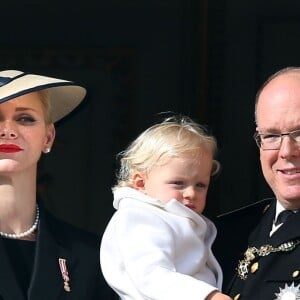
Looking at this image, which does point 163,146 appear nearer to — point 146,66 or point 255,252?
point 255,252

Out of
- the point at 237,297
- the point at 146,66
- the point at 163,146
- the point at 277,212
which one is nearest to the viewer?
the point at 237,297

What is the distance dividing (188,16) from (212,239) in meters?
1.97

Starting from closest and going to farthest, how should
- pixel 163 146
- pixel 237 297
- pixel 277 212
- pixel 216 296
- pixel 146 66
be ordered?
pixel 216 296, pixel 237 297, pixel 277 212, pixel 163 146, pixel 146 66

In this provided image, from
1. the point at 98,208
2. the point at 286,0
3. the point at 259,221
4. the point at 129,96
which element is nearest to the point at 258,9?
the point at 286,0

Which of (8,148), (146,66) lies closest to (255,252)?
(8,148)

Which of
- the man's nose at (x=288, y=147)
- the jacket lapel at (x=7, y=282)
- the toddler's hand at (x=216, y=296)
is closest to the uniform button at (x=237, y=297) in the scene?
the toddler's hand at (x=216, y=296)

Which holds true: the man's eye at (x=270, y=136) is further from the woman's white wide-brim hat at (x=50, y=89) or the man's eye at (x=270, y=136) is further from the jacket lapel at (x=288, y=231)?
the woman's white wide-brim hat at (x=50, y=89)

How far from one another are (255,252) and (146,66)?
2.13 m

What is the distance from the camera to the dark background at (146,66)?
5129mm

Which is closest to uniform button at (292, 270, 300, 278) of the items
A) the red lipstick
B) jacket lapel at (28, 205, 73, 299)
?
jacket lapel at (28, 205, 73, 299)

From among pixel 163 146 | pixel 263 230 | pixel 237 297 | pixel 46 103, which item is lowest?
pixel 237 297

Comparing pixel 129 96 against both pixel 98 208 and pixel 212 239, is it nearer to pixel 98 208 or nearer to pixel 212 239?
pixel 98 208

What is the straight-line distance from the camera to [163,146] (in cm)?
334

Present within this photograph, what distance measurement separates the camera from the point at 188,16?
5164 millimetres
